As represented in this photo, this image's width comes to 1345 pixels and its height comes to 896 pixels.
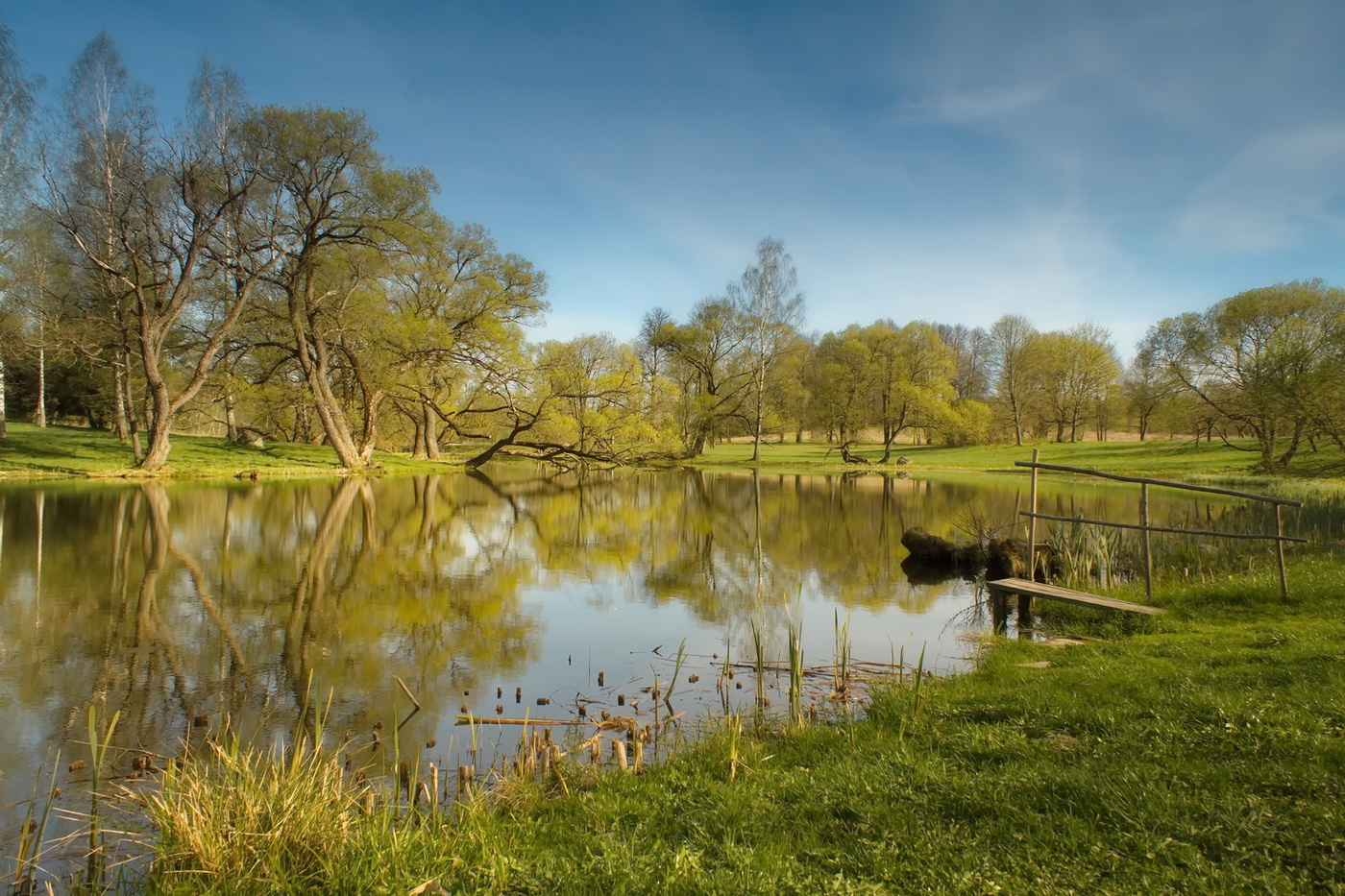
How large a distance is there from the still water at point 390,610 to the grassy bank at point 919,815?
89 centimetres

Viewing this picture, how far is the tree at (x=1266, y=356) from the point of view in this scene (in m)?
32.0

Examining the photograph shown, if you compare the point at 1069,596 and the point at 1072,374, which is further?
the point at 1072,374

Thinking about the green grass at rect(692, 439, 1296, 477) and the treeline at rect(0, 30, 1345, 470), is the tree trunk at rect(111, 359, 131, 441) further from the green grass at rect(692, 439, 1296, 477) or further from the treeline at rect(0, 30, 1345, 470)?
the green grass at rect(692, 439, 1296, 477)

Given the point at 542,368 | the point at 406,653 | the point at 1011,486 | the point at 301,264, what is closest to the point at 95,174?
the point at 301,264

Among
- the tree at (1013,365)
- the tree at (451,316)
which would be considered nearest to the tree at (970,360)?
the tree at (1013,365)

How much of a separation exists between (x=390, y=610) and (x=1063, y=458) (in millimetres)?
49149

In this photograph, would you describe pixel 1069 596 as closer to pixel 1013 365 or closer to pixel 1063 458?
pixel 1063 458

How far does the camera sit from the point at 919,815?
3648mm

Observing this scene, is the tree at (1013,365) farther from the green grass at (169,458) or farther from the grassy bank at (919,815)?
the grassy bank at (919,815)

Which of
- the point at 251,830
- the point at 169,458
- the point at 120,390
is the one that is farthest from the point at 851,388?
the point at 251,830

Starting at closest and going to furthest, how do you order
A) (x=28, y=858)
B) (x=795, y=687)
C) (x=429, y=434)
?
(x=28, y=858) < (x=795, y=687) < (x=429, y=434)

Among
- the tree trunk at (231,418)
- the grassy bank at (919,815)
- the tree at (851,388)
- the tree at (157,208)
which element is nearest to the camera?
the grassy bank at (919,815)

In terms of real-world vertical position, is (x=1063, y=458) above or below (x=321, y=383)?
below

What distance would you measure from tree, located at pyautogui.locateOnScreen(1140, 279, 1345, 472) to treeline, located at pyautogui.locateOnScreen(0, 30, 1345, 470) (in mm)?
147
